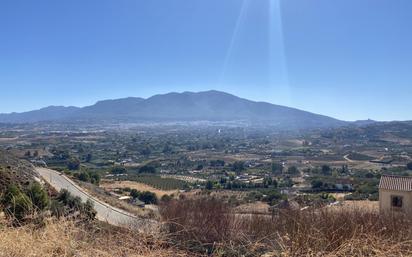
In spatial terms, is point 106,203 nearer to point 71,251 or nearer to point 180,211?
point 180,211

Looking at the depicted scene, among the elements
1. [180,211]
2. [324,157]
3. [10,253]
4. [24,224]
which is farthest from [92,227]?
[324,157]

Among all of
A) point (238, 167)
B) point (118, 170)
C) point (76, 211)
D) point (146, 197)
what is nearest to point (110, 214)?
point (76, 211)

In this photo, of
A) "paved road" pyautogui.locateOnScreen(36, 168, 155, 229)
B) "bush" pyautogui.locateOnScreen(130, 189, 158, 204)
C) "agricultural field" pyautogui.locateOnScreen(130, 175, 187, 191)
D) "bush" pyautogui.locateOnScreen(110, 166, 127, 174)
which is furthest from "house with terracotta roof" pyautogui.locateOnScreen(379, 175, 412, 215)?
"bush" pyautogui.locateOnScreen(110, 166, 127, 174)

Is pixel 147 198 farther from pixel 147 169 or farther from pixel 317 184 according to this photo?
pixel 147 169

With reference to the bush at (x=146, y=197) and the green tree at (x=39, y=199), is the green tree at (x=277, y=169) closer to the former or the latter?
the bush at (x=146, y=197)

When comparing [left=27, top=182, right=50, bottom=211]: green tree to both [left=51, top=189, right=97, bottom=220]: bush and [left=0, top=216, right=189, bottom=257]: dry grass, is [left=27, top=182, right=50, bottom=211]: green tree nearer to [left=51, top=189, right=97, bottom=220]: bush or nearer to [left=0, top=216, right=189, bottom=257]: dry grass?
[left=51, top=189, right=97, bottom=220]: bush
